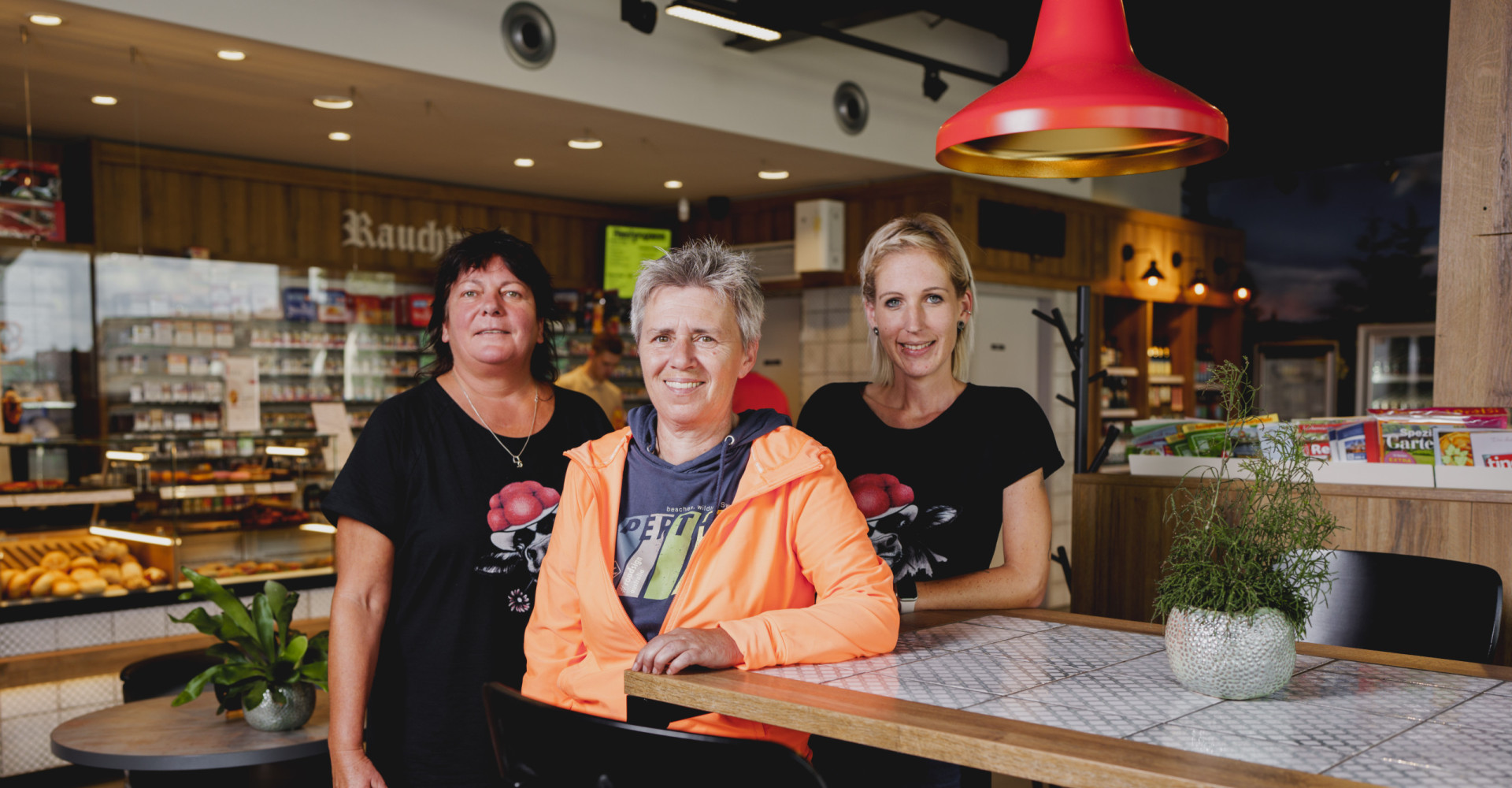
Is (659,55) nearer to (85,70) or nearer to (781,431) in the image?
(85,70)

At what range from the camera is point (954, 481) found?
7.47ft

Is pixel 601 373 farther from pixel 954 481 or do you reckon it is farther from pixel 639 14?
pixel 954 481

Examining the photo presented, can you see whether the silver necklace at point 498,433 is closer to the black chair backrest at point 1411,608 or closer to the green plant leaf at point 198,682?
the green plant leaf at point 198,682

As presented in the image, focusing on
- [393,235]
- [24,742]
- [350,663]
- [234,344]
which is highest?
[393,235]

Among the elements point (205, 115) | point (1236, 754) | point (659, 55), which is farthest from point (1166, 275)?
point (1236, 754)

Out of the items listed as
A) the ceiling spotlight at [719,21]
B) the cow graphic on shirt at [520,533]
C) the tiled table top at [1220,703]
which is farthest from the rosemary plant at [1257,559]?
the ceiling spotlight at [719,21]

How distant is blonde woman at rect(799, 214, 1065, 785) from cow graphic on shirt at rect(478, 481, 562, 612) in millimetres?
639

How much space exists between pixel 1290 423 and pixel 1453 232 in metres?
1.09

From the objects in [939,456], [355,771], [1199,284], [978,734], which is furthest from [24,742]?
[1199,284]

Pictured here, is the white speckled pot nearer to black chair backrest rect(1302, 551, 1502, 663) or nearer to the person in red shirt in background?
black chair backrest rect(1302, 551, 1502, 663)

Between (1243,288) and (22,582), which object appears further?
(1243,288)

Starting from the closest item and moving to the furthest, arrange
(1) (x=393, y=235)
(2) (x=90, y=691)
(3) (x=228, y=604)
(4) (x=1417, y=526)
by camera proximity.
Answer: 1. (4) (x=1417, y=526)
2. (3) (x=228, y=604)
3. (2) (x=90, y=691)
4. (1) (x=393, y=235)

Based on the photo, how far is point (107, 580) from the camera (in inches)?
177

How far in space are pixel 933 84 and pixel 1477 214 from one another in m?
3.99
